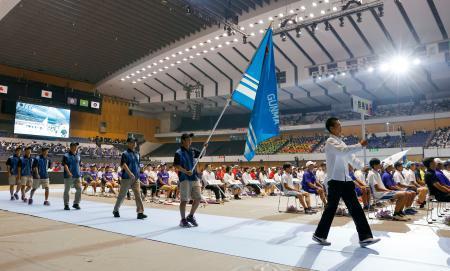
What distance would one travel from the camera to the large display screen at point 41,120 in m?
22.8

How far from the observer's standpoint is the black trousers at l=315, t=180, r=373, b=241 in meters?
3.96

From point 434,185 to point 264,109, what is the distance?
3590mm

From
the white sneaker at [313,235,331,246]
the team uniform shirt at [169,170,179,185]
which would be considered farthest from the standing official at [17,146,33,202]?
the white sneaker at [313,235,331,246]

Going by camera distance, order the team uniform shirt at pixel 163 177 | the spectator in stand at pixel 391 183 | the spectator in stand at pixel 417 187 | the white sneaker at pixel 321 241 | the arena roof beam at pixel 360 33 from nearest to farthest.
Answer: the white sneaker at pixel 321 241, the spectator in stand at pixel 391 183, the spectator in stand at pixel 417 187, the team uniform shirt at pixel 163 177, the arena roof beam at pixel 360 33

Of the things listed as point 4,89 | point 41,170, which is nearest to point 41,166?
point 41,170

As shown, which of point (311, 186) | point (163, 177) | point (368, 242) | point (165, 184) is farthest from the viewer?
point (163, 177)

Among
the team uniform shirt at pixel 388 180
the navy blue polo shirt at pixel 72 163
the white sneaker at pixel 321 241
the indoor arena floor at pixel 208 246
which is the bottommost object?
the indoor arena floor at pixel 208 246

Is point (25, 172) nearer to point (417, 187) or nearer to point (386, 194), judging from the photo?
point (386, 194)

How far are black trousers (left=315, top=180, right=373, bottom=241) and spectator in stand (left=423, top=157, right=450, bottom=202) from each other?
288 centimetres

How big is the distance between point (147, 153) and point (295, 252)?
3436cm

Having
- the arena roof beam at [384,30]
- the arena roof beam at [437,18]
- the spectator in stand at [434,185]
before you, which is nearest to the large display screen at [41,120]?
the arena roof beam at [384,30]

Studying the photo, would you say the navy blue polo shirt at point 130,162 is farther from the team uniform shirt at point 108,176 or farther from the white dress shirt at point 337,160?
the team uniform shirt at point 108,176

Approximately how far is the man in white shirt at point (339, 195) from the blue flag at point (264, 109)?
1.38 meters

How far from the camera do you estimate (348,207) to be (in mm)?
4039
